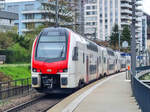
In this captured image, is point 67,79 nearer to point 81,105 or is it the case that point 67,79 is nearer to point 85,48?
point 81,105

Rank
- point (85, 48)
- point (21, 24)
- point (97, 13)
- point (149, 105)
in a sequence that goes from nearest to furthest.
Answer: point (149, 105)
point (85, 48)
point (21, 24)
point (97, 13)

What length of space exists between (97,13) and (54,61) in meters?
118

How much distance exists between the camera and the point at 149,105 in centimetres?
920

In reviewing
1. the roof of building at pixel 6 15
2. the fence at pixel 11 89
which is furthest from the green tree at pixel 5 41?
the roof of building at pixel 6 15

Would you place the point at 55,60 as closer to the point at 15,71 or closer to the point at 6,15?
the point at 15,71

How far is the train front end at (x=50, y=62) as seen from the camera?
17.9 m

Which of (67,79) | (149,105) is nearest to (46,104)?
(67,79)

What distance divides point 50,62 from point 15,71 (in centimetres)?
1291

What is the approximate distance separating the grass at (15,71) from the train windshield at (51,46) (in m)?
9.35

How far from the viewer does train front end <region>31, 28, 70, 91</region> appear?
58.9 ft

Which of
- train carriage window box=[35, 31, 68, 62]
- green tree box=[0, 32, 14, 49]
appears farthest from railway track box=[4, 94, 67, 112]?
green tree box=[0, 32, 14, 49]

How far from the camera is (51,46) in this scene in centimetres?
1872

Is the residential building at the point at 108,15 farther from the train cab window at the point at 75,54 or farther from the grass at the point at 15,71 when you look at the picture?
the train cab window at the point at 75,54

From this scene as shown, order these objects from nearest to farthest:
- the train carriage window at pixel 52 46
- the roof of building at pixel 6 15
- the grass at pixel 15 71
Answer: the train carriage window at pixel 52 46 → the grass at pixel 15 71 → the roof of building at pixel 6 15
